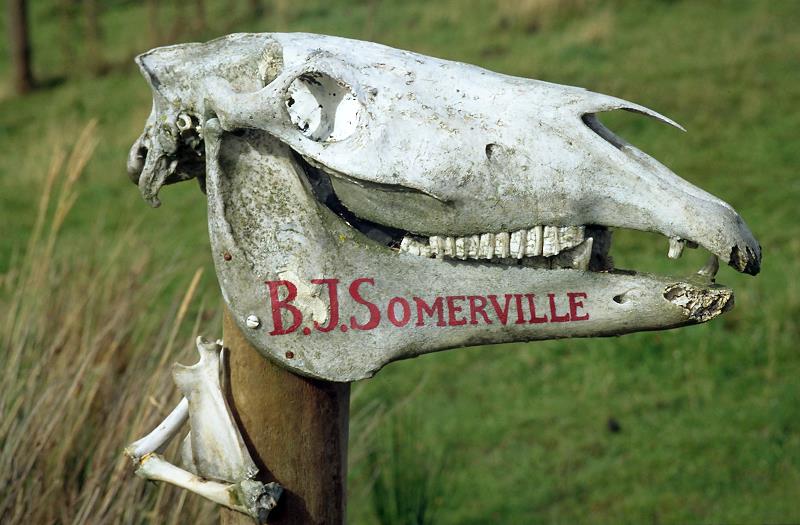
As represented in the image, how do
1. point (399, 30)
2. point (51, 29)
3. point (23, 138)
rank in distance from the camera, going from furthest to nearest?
point (51, 29) < point (399, 30) < point (23, 138)

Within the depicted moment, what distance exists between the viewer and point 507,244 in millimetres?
1926

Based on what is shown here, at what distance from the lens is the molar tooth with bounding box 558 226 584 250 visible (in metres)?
1.90

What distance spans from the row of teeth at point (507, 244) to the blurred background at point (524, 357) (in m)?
1.07

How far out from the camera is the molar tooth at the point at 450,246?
1.95m

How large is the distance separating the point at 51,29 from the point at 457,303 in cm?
1048

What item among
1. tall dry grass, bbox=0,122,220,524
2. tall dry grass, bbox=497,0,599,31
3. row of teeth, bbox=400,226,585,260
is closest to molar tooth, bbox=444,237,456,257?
row of teeth, bbox=400,226,585,260

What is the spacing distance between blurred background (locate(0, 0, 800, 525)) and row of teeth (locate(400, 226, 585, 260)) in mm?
1071

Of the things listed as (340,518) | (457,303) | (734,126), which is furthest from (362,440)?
(734,126)

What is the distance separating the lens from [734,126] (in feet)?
21.2

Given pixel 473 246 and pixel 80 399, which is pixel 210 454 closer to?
pixel 473 246

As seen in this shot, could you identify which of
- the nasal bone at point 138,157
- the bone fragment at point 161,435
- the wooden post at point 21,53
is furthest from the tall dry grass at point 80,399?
the wooden post at point 21,53

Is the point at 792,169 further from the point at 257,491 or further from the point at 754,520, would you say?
the point at 257,491

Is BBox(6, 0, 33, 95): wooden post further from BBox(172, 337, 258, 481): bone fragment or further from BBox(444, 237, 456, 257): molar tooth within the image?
BBox(444, 237, 456, 257): molar tooth

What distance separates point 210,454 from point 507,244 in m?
0.70
